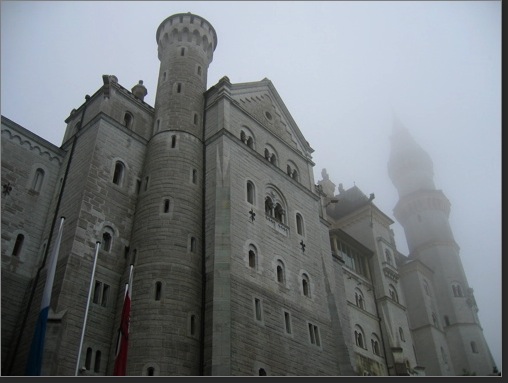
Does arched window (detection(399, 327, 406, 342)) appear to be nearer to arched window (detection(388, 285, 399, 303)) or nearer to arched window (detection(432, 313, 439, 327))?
arched window (detection(388, 285, 399, 303))

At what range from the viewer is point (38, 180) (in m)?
28.9

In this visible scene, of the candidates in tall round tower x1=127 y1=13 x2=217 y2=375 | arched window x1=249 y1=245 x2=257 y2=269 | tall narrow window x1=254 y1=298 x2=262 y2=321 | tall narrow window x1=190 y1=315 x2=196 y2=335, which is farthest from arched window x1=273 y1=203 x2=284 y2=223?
tall narrow window x1=190 y1=315 x2=196 y2=335

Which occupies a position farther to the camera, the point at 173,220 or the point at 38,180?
the point at 38,180

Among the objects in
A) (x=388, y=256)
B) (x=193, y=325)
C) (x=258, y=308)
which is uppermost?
(x=388, y=256)

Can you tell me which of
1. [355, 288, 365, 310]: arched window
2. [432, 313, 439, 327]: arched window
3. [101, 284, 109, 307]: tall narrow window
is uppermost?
[432, 313, 439, 327]: arched window

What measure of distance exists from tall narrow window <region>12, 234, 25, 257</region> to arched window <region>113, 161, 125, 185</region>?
17.9 feet

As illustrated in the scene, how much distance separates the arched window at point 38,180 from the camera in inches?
1121

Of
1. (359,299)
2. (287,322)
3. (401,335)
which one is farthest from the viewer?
(401,335)

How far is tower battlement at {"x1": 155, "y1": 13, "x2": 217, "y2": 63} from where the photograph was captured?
3769 centimetres

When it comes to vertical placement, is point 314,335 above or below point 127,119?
below

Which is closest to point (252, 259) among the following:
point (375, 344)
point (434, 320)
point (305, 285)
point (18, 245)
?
point (305, 285)

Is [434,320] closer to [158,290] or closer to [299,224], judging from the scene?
[299,224]

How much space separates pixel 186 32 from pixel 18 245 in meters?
19.6

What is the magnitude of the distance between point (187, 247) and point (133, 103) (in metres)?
11.6
